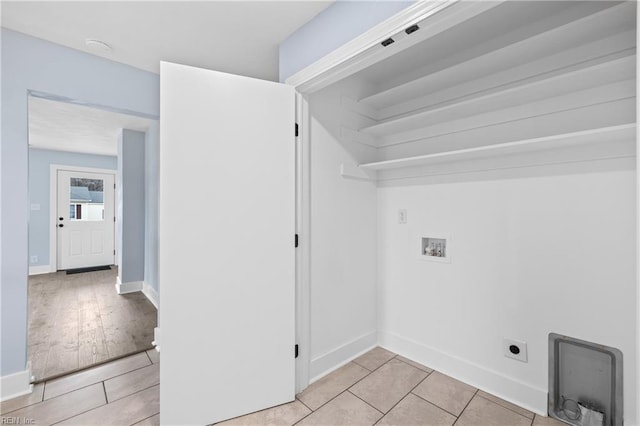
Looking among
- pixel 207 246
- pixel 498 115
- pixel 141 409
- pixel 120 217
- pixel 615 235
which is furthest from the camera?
pixel 120 217

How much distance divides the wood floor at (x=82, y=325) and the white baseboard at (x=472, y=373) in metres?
2.28

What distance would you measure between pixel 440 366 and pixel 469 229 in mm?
1077

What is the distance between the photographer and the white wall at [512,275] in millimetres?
1587

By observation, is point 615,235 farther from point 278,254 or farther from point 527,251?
point 278,254

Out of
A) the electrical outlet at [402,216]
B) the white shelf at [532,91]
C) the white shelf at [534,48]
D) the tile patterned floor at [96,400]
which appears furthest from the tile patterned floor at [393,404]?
the white shelf at [534,48]

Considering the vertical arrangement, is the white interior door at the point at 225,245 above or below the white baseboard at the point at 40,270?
above

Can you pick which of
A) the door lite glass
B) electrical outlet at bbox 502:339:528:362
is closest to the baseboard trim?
the door lite glass

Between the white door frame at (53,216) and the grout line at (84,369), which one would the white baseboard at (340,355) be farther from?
the white door frame at (53,216)

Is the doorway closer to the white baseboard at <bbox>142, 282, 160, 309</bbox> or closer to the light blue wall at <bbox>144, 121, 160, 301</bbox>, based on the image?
the white baseboard at <bbox>142, 282, 160, 309</bbox>

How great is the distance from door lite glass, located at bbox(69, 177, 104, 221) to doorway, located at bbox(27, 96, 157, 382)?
0.06 ft

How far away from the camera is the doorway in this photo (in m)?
2.75

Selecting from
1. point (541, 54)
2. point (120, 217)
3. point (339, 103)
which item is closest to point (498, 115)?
point (541, 54)

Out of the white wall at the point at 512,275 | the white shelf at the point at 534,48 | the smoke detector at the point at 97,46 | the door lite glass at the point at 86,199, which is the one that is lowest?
the white wall at the point at 512,275

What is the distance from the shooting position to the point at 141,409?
1.84 m
